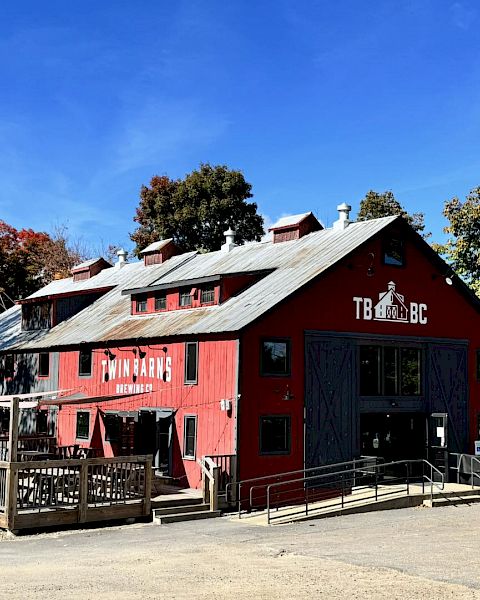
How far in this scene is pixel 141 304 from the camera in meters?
32.5

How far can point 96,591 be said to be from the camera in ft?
43.9

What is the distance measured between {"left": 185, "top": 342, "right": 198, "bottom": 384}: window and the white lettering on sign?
2.99 ft

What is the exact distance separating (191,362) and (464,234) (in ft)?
76.1

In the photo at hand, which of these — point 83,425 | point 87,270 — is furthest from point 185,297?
point 87,270

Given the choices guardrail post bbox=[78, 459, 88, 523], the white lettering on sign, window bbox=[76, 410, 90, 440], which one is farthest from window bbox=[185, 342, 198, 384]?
window bbox=[76, 410, 90, 440]

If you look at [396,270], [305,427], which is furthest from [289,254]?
[305,427]

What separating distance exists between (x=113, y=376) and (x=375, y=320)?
964 cm

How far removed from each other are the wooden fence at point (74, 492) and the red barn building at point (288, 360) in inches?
129

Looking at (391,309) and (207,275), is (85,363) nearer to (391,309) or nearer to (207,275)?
(207,275)

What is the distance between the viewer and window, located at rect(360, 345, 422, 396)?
27859mm

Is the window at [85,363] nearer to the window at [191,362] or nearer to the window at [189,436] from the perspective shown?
the window at [191,362]

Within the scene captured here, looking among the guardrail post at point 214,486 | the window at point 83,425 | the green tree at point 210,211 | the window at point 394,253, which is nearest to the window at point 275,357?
the guardrail post at point 214,486

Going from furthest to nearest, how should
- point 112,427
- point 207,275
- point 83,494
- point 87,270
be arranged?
point 87,270 → point 207,275 → point 112,427 → point 83,494

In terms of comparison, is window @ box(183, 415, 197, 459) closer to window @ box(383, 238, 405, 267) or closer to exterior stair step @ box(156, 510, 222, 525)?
exterior stair step @ box(156, 510, 222, 525)
